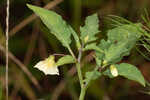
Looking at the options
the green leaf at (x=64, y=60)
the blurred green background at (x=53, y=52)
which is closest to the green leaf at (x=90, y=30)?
the green leaf at (x=64, y=60)

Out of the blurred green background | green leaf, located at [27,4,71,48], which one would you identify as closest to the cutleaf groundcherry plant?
green leaf, located at [27,4,71,48]

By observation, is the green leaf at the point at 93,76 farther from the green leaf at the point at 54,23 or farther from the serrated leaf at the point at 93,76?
the green leaf at the point at 54,23

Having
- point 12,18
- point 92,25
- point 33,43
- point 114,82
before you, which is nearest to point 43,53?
point 33,43

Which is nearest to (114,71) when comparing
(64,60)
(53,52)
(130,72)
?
(130,72)

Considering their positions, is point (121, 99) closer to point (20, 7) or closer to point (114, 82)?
point (114, 82)

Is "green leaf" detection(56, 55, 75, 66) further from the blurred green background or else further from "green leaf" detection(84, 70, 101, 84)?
the blurred green background
